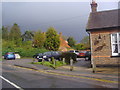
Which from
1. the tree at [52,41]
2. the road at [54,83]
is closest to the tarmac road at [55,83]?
the road at [54,83]

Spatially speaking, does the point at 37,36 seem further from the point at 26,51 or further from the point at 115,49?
the point at 115,49

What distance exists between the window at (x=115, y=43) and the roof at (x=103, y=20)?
0.95 metres

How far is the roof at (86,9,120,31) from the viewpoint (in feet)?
54.4

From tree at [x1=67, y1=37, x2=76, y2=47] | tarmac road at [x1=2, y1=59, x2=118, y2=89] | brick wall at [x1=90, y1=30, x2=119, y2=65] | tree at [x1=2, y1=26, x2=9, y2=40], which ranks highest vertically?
tree at [x1=2, y1=26, x2=9, y2=40]

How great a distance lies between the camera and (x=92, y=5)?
65.1ft

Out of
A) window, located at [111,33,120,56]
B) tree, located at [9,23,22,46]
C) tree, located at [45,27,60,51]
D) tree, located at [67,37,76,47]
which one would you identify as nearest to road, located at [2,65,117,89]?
window, located at [111,33,120,56]

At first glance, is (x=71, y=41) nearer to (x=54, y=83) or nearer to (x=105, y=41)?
(x=105, y=41)

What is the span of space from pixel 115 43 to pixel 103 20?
3026 mm

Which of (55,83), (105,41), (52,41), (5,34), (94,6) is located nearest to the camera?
(55,83)

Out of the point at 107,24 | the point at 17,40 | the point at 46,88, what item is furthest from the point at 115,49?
the point at 17,40

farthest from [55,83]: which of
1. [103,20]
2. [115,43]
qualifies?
[103,20]

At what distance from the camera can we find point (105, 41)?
636 inches

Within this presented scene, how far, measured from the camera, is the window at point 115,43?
1561 cm

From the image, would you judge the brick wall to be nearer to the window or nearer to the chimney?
the window
